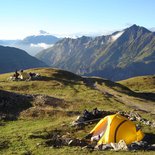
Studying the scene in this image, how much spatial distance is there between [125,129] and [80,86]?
56538 millimetres

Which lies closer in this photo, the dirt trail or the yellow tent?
the yellow tent

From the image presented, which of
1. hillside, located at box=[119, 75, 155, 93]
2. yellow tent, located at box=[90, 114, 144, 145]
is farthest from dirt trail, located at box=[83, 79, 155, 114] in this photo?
hillside, located at box=[119, 75, 155, 93]

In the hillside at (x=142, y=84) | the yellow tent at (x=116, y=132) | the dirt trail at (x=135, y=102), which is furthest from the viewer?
the hillside at (x=142, y=84)

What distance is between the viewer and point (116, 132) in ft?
116

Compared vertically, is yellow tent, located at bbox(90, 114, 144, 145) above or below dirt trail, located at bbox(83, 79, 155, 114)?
above

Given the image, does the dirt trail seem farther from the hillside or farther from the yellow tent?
the hillside

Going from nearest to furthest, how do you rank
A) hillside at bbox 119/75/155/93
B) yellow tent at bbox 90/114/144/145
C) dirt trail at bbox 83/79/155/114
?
1. yellow tent at bbox 90/114/144/145
2. dirt trail at bbox 83/79/155/114
3. hillside at bbox 119/75/155/93

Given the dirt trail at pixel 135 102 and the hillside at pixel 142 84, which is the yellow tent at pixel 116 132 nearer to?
the dirt trail at pixel 135 102

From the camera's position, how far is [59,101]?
5906 centimetres

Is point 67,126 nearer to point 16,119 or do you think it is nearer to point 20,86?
point 16,119

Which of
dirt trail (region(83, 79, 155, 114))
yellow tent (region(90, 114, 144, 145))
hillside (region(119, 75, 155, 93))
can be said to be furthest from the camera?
hillside (region(119, 75, 155, 93))

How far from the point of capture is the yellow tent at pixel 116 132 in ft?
115

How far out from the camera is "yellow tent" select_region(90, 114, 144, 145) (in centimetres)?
3497

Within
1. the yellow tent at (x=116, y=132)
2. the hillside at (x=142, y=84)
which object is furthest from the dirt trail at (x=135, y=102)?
the hillside at (x=142, y=84)
